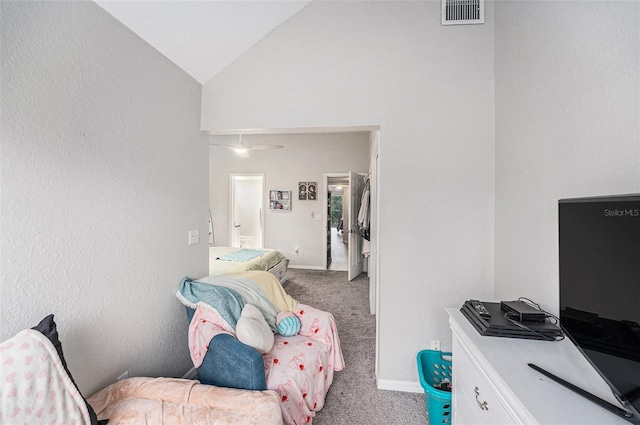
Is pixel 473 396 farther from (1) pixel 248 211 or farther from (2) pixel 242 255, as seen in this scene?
(1) pixel 248 211

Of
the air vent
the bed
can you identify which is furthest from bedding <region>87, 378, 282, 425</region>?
the air vent

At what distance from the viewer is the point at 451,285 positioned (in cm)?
185

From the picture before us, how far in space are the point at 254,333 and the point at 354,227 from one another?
310cm

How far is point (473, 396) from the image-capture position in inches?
40.3

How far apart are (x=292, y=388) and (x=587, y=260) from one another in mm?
1480

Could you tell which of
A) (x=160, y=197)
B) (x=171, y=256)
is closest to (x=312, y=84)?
(x=160, y=197)

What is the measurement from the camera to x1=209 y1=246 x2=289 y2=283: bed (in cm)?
304

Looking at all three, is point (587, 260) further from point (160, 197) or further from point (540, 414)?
point (160, 197)

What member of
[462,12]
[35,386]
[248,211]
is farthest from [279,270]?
[462,12]

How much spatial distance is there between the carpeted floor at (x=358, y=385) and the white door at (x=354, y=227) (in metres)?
0.74

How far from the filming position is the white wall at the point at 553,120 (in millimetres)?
890

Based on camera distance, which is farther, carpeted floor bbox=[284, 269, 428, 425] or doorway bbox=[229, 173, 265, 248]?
doorway bbox=[229, 173, 265, 248]

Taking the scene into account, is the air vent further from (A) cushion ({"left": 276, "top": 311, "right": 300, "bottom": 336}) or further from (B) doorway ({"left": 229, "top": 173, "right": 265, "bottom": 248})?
(B) doorway ({"left": 229, "top": 173, "right": 265, "bottom": 248})

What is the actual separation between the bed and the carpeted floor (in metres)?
0.56
